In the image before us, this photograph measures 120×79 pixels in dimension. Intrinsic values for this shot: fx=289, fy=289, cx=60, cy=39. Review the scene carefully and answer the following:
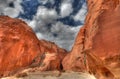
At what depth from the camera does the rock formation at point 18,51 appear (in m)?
57.0

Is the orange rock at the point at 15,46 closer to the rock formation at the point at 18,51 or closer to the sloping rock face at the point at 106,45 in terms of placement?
the rock formation at the point at 18,51

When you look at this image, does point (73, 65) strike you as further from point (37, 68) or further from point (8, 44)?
point (8, 44)

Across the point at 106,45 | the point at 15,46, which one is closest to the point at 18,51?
the point at 15,46

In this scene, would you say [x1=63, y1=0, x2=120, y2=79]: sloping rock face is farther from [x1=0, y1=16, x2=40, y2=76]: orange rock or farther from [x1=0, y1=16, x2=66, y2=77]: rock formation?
[x1=0, y1=16, x2=40, y2=76]: orange rock

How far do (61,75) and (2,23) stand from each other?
61.0 ft

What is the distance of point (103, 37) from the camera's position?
28766 millimetres

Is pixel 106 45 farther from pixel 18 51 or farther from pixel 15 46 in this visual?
pixel 18 51

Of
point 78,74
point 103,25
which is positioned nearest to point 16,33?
point 78,74

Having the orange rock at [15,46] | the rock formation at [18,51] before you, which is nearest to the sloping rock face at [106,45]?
the rock formation at [18,51]

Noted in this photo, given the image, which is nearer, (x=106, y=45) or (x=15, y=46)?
(x=106, y=45)

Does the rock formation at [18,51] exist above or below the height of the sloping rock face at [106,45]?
above

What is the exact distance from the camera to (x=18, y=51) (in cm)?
5919

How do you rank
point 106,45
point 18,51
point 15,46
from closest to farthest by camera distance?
point 106,45 < point 15,46 < point 18,51

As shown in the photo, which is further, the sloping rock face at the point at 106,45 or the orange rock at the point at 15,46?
the orange rock at the point at 15,46
